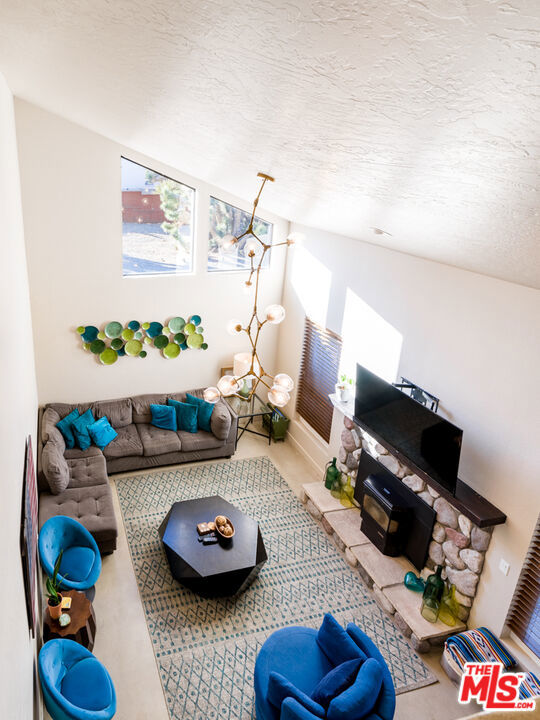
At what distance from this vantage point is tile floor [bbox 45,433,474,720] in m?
4.02

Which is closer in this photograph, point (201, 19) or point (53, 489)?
point (201, 19)

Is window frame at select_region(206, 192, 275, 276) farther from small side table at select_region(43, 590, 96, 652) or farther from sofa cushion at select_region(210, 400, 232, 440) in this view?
small side table at select_region(43, 590, 96, 652)

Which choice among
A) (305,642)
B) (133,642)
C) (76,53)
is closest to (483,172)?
(76,53)

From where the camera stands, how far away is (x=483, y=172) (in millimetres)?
1753

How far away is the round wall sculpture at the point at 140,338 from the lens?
22.3ft

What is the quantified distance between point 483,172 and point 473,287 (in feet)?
9.31

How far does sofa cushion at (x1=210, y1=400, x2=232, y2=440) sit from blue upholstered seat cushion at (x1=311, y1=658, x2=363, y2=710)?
3725 mm

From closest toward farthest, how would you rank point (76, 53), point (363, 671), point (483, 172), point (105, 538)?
point (483, 172) → point (76, 53) → point (363, 671) → point (105, 538)

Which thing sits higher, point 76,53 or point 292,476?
point 76,53

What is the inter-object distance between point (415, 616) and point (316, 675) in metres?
1.22

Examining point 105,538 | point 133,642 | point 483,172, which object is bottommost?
point 133,642

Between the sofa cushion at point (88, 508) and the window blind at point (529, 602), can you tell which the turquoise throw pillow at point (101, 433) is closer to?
the sofa cushion at point (88, 508)

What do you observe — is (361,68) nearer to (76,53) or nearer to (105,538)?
(76,53)

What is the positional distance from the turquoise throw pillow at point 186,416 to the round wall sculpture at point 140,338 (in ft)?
2.39
